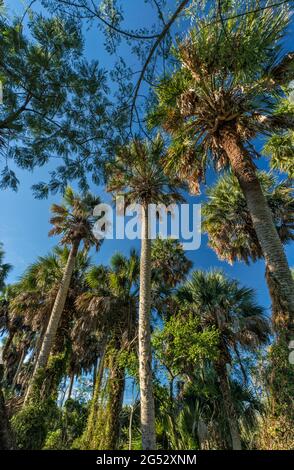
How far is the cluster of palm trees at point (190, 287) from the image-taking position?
508 centimetres

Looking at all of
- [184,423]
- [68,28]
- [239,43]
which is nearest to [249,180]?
[239,43]

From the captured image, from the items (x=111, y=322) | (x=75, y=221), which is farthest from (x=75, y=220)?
(x=111, y=322)

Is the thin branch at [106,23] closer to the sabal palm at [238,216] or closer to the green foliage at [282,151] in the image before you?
the green foliage at [282,151]

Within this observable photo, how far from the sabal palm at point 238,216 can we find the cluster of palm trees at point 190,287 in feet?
0.16

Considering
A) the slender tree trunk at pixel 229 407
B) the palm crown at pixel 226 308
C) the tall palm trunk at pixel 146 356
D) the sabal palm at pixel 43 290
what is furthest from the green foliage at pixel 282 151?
the sabal palm at pixel 43 290

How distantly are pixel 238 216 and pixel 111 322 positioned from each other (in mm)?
6397

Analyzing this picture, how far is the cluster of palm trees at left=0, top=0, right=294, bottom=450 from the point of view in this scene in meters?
5.08

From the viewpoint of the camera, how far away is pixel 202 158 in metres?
8.16

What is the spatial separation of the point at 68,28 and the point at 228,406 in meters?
11.3

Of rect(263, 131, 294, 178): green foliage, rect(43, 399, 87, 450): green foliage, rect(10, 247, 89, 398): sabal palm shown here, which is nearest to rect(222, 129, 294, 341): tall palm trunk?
rect(263, 131, 294, 178): green foliage

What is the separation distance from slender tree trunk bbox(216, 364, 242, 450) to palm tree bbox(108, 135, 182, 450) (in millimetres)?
4149
